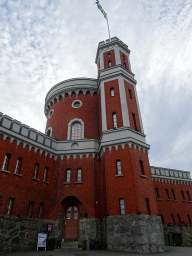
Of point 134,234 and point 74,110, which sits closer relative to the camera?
point 134,234

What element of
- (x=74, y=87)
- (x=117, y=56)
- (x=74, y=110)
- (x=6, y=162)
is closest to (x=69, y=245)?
(x=6, y=162)

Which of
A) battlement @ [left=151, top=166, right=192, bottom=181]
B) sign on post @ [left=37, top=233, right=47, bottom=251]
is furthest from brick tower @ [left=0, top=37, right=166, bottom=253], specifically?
battlement @ [left=151, top=166, right=192, bottom=181]

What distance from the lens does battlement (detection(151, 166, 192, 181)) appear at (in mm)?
29625

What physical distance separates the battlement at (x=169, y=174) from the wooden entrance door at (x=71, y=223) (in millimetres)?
14970

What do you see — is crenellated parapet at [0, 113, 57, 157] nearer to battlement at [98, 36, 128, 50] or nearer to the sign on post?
the sign on post

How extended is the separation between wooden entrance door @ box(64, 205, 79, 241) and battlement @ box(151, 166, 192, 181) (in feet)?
49.1

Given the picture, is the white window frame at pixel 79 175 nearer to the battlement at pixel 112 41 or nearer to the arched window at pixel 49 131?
the arched window at pixel 49 131

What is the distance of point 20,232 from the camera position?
15609 millimetres

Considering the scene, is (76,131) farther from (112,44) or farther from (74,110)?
(112,44)

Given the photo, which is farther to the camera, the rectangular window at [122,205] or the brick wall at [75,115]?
the brick wall at [75,115]

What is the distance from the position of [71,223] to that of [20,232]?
5.14 m

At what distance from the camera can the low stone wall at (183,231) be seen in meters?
26.2

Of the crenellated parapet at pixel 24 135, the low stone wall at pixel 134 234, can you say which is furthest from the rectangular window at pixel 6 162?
the low stone wall at pixel 134 234

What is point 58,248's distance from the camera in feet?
54.6
